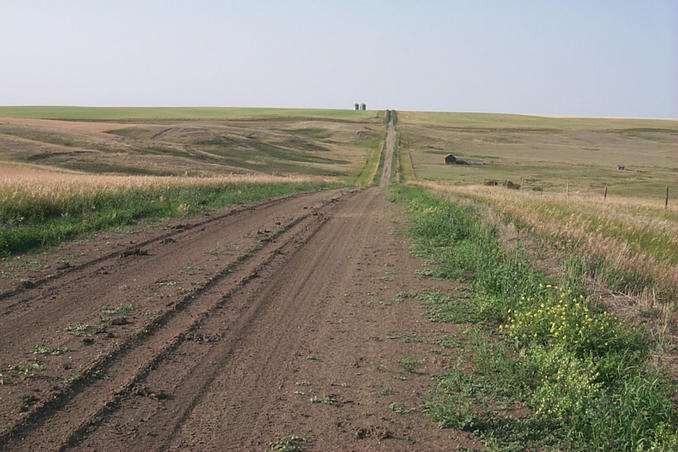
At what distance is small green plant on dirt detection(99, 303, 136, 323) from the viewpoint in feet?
23.0

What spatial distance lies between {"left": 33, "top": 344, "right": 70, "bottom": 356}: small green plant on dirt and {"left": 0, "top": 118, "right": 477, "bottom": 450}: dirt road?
3 centimetres

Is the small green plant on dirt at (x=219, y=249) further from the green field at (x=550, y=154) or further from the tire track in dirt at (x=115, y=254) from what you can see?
the green field at (x=550, y=154)

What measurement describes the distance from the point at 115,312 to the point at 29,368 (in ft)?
6.08

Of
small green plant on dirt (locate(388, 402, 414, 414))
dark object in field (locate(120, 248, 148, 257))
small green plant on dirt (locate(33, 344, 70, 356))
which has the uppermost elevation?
small green plant on dirt (locate(33, 344, 70, 356))

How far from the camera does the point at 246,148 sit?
223ft

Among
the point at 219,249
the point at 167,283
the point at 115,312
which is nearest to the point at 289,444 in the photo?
the point at 115,312

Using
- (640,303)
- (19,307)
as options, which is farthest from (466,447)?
(19,307)

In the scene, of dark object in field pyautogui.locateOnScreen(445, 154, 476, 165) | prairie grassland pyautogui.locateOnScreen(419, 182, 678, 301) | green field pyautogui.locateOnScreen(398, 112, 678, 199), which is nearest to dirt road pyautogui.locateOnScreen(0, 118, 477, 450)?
prairie grassland pyautogui.locateOnScreen(419, 182, 678, 301)

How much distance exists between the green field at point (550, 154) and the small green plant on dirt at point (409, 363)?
4013 centimetres

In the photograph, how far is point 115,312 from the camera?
7246mm

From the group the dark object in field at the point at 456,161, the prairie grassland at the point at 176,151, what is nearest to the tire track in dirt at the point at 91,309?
the prairie grassland at the point at 176,151

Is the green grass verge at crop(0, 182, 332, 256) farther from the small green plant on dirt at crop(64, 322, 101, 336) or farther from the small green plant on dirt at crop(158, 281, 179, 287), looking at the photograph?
the small green plant on dirt at crop(64, 322, 101, 336)

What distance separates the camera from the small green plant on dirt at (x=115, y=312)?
23.0ft

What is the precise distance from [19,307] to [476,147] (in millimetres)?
90178
